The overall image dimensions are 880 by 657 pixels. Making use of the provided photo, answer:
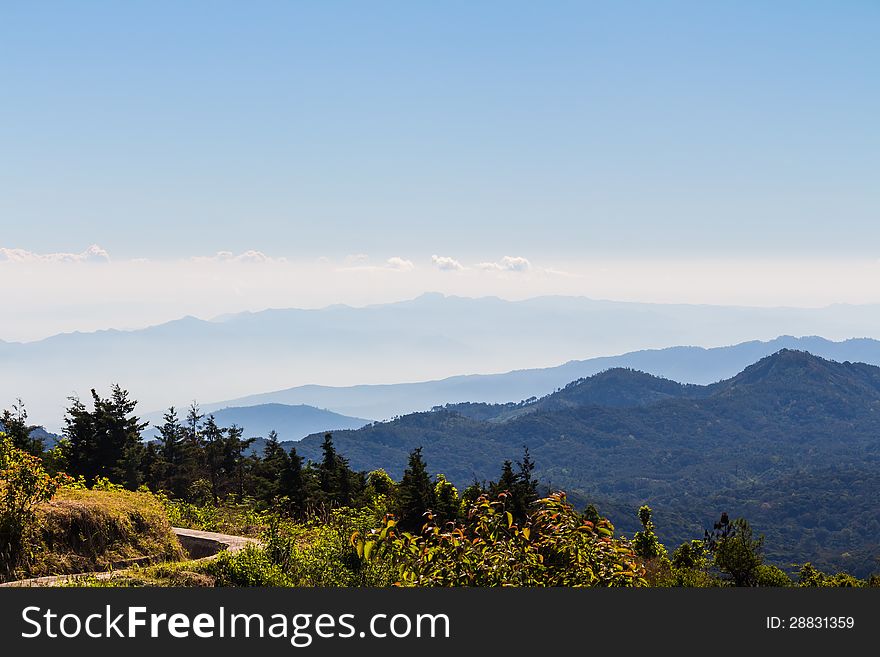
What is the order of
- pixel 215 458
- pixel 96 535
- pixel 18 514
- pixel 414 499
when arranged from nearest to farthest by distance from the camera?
1. pixel 18 514
2. pixel 96 535
3. pixel 414 499
4. pixel 215 458

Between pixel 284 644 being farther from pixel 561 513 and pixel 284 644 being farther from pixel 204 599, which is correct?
pixel 561 513

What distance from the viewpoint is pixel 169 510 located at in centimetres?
1928

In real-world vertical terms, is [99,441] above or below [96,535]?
above

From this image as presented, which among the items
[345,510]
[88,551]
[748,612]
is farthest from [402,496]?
[748,612]

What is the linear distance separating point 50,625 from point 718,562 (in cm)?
1673

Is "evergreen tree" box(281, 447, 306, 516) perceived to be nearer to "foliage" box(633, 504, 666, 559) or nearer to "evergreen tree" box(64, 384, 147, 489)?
"evergreen tree" box(64, 384, 147, 489)

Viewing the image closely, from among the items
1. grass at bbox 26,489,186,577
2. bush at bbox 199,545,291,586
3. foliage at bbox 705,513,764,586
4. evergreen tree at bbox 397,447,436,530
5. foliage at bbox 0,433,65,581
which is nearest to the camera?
bush at bbox 199,545,291,586

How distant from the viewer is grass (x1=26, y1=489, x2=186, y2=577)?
11977mm

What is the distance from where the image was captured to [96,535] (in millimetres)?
12828

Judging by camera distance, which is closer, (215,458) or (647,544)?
(647,544)

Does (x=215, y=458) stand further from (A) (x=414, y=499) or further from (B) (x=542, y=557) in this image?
(B) (x=542, y=557)

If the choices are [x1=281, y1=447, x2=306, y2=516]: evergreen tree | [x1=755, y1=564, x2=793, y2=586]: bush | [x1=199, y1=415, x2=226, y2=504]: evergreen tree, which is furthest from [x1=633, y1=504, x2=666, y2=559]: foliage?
[x1=199, y1=415, x2=226, y2=504]: evergreen tree

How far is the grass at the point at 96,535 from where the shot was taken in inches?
472

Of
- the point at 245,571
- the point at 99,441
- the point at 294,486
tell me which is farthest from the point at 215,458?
the point at 245,571
